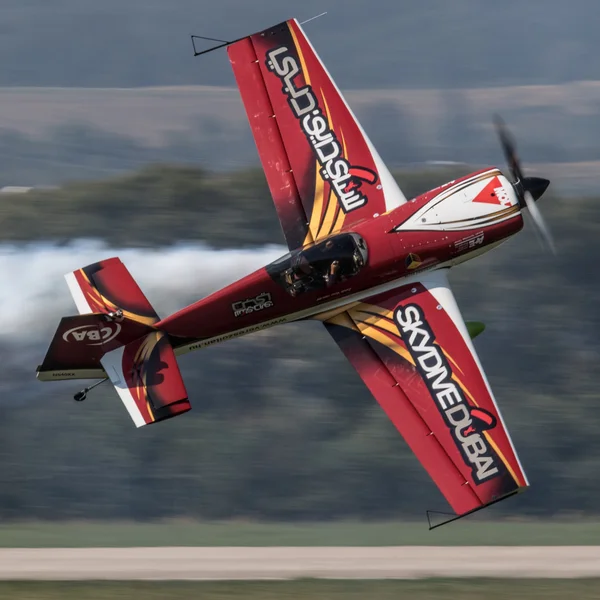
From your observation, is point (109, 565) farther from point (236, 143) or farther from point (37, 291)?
point (236, 143)

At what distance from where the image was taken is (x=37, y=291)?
20.5m

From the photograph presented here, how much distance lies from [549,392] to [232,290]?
9319mm

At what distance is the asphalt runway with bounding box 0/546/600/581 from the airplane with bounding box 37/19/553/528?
9.79ft

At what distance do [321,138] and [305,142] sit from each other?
241 millimetres

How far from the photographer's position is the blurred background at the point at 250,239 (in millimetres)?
20562

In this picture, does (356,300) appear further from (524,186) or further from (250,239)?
(250,239)

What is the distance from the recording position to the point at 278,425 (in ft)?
70.0

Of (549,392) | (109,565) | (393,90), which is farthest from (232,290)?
(393,90)

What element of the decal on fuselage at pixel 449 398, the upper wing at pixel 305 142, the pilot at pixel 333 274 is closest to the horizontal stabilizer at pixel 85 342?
the pilot at pixel 333 274

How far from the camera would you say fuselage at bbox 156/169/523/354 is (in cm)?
1508

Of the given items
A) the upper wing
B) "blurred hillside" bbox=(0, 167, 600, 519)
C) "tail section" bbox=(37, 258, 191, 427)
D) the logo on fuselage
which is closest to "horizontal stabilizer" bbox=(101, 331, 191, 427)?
"tail section" bbox=(37, 258, 191, 427)

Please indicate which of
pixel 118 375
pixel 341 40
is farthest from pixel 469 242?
pixel 341 40

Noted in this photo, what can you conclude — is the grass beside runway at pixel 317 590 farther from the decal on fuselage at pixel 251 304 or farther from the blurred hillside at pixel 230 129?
the blurred hillside at pixel 230 129

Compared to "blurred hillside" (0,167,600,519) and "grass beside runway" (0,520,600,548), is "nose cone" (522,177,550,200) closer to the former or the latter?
"grass beside runway" (0,520,600,548)
